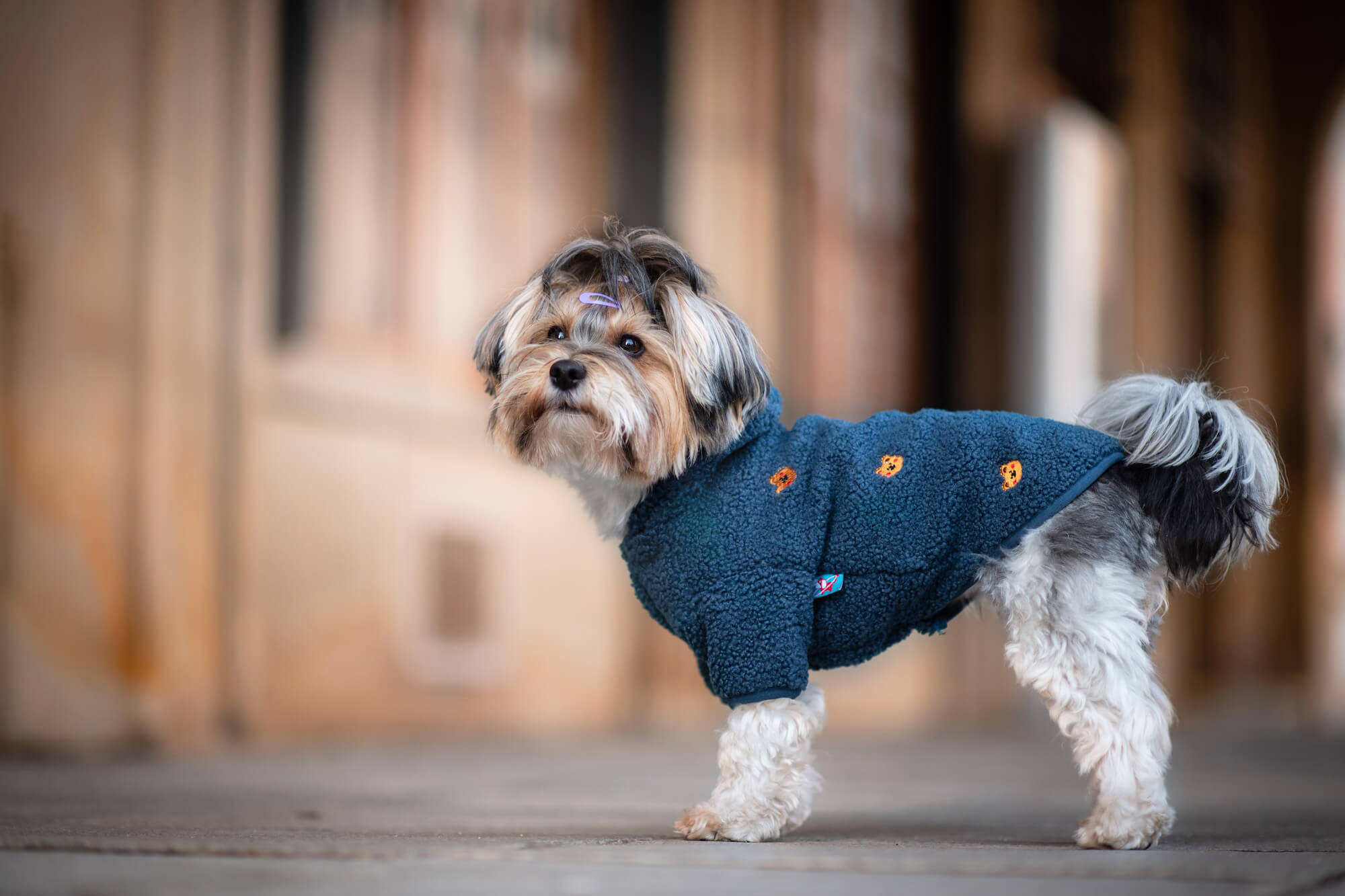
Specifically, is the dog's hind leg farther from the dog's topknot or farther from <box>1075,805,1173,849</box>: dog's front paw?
the dog's topknot

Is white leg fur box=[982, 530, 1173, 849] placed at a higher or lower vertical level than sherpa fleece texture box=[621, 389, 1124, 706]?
lower

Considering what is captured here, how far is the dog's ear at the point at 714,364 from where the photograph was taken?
3.04 m

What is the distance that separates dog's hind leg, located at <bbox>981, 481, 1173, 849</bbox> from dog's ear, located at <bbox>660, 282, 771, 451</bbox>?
0.68 metres

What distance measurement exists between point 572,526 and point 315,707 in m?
2.18

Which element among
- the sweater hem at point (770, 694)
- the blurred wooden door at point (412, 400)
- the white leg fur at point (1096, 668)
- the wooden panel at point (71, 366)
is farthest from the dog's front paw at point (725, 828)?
the blurred wooden door at point (412, 400)

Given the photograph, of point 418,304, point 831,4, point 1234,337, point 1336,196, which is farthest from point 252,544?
point 1336,196

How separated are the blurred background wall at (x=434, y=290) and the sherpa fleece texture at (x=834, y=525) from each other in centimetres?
85

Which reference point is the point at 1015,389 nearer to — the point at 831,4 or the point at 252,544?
the point at 831,4

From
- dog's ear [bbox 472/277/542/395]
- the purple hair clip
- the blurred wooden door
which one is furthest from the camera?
the blurred wooden door

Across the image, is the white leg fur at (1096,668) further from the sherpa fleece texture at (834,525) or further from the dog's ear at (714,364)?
the dog's ear at (714,364)

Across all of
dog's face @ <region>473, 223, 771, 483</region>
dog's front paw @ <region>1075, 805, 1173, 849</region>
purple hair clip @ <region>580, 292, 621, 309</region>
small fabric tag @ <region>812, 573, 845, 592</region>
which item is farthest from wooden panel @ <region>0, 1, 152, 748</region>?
dog's front paw @ <region>1075, 805, 1173, 849</region>

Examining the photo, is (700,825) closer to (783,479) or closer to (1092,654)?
(783,479)

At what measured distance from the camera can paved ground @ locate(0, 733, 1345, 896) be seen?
211cm

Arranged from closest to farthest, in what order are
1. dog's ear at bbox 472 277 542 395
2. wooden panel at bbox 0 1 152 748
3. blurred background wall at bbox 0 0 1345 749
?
dog's ear at bbox 472 277 542 395, wooden panel at bbox 0 1 152 748, blurred background wall at bbox 0 0 1345 749
